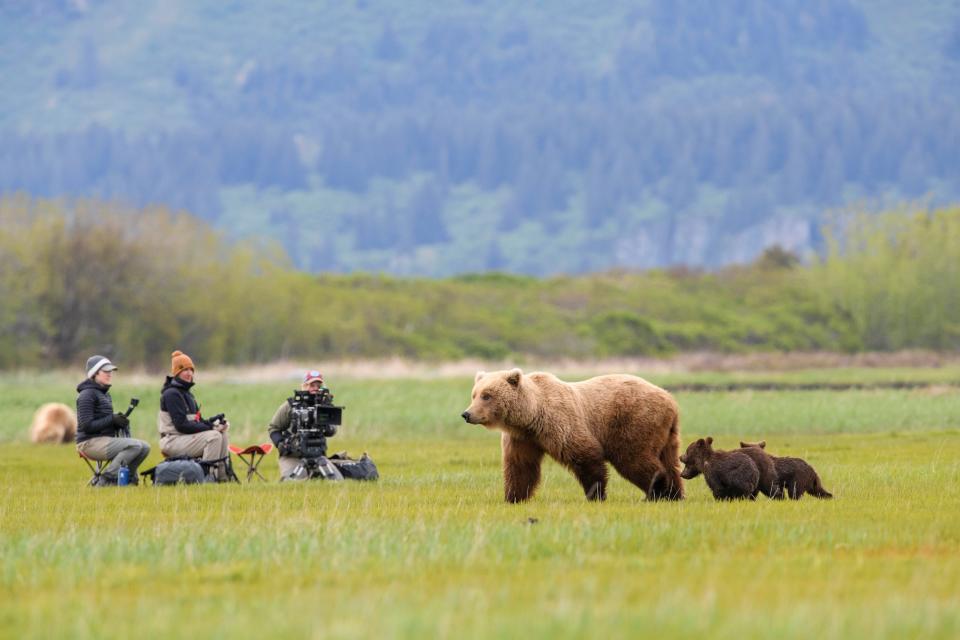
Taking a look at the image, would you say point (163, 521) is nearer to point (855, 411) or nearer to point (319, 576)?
point (319, 576)

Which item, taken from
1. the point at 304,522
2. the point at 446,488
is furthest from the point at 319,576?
the point at 446,488

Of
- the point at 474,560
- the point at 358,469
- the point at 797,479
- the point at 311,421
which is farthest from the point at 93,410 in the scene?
the point at 474,560

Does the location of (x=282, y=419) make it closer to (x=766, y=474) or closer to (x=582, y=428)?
(x=582, y=428)

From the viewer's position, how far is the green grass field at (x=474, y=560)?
8.41 m

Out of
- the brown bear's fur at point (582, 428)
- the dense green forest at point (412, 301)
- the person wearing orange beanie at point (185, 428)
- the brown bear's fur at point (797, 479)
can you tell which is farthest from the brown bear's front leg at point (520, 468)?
the dense green forest at point (412, 301)

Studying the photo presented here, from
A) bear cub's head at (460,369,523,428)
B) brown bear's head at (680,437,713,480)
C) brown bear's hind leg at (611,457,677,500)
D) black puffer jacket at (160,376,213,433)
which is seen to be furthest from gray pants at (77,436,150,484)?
brown bear's head at (680,437,713,480)

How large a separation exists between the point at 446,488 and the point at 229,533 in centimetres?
623

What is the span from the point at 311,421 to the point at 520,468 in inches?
165

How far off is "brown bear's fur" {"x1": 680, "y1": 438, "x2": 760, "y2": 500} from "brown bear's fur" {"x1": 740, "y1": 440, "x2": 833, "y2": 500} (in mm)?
268

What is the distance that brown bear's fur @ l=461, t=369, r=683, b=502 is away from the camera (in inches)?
635

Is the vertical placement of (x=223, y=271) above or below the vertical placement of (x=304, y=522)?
above

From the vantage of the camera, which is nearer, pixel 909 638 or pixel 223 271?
pixel 909 638

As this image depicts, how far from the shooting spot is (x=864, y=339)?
305ft

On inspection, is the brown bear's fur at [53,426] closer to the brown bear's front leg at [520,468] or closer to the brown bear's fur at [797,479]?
the brown bear's front leg at [520,468]
